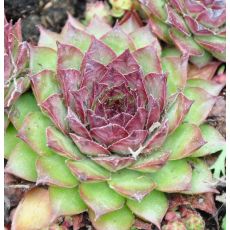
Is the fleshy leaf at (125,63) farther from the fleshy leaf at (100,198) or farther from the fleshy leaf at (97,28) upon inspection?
the fleshy leaf at (100,198)

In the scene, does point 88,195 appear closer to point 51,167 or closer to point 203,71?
point 51,167

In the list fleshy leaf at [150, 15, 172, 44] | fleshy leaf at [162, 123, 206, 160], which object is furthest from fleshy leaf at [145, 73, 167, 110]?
fleshy leaf at [150, 15, 172, 44]

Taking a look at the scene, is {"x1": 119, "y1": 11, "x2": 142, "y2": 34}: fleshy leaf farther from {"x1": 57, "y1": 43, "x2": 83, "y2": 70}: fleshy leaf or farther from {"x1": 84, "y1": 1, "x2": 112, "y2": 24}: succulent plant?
{"x1": 57, "y1": 43, "x2": 83, "y2": 70}: fleshy leaf

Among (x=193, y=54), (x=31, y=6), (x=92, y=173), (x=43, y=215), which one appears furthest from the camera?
(x=31, y=6)

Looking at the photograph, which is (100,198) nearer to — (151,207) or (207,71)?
(151,207)

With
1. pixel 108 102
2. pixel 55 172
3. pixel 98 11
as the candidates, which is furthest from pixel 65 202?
pixel 98 11

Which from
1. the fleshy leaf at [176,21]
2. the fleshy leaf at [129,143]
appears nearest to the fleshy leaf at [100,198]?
the fleshy leaf at [129,143]
